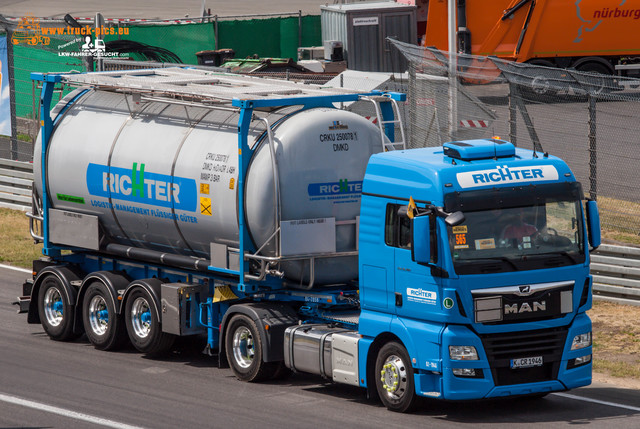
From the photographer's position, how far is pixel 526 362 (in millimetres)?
11953

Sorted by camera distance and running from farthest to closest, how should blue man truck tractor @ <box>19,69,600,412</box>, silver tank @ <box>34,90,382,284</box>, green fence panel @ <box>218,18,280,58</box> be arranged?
green fence panel @ <box>218,18,280,58</box>, silver tank @ <box>34,90,382,284</box>, blue man truck tractor @ <box>19,69,600,412</box>

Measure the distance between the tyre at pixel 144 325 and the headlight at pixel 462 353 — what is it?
16.2 ft

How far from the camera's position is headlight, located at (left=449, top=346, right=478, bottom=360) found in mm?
11680

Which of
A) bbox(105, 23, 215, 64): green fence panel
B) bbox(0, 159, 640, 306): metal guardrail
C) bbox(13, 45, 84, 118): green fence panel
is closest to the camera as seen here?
bbox(0, 159, 640, 306): metal guardrail

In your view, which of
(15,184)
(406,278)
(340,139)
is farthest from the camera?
(15,184)

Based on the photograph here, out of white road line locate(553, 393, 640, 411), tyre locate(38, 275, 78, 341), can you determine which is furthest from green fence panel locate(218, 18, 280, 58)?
white road line locate(553, 393, 640, 411)

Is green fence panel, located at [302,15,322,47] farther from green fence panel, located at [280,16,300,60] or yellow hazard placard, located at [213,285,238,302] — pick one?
yellow hazard placard, located at [213,285,238,302]

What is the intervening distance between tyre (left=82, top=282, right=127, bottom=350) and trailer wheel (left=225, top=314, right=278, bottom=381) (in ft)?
7.43

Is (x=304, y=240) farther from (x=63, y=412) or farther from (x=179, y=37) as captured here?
(x=179, y=37)

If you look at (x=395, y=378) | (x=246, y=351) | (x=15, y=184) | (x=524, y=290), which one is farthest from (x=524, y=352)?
(x=15, y=184)

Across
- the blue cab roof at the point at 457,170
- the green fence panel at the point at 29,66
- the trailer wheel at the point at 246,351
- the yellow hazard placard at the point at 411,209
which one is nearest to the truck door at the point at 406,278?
the yellow hazard placard at the point at 411,209

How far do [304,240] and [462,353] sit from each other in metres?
2.75

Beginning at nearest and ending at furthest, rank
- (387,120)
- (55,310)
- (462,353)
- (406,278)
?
(462,353)
(406,278)
(387,120)
(55,310)

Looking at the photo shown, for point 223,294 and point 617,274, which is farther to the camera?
point 617,274
